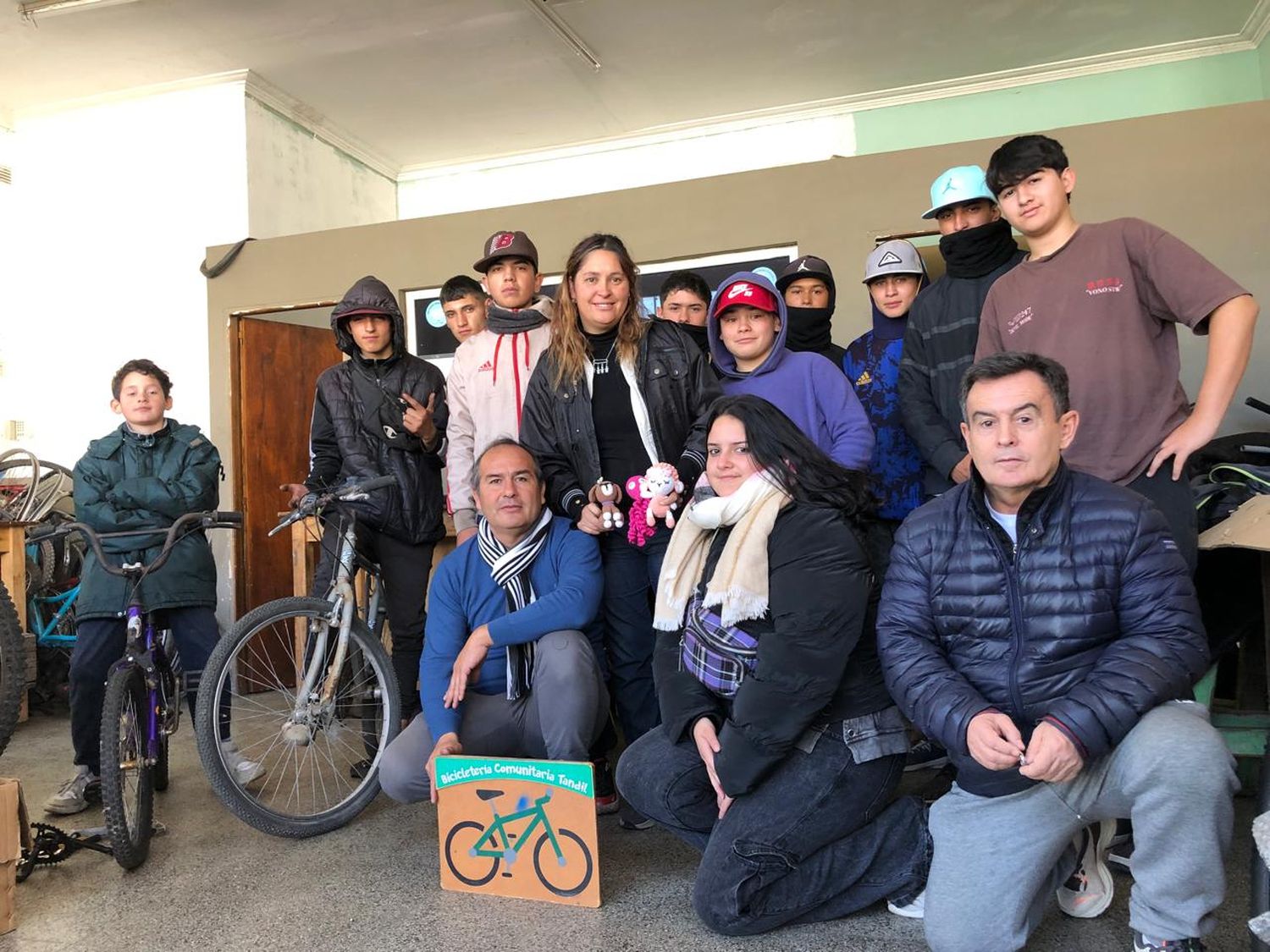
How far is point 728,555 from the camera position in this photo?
1.92m

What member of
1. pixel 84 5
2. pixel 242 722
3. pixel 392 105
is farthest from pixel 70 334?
pixel 242 722

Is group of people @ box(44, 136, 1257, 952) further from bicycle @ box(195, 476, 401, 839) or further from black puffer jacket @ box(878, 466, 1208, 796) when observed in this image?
bicycle @ box(195, 476, 401, 839)

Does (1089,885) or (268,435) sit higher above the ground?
(268,435)

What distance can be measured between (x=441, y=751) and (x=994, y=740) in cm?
122

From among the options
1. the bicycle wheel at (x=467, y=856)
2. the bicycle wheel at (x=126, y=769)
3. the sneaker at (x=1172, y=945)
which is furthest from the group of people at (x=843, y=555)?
the bicycle wheel at (x=126, y=769)

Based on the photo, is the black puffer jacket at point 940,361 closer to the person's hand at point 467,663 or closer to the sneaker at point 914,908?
the sneaker at point 914,908

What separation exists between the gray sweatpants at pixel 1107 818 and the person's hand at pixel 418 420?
1.79 metres

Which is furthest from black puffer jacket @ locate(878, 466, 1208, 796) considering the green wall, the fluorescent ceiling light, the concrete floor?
the fluorescent ceiling light

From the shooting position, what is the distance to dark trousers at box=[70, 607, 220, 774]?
2779mm

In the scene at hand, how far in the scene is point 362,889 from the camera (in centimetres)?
217

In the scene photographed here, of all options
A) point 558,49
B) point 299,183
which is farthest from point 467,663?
point 299,183

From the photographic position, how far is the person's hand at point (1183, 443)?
1959 mm

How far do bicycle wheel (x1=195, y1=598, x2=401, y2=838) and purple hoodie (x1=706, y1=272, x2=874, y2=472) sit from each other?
127 centimetres

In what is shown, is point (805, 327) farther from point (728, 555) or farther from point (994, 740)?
point (994, 740)
